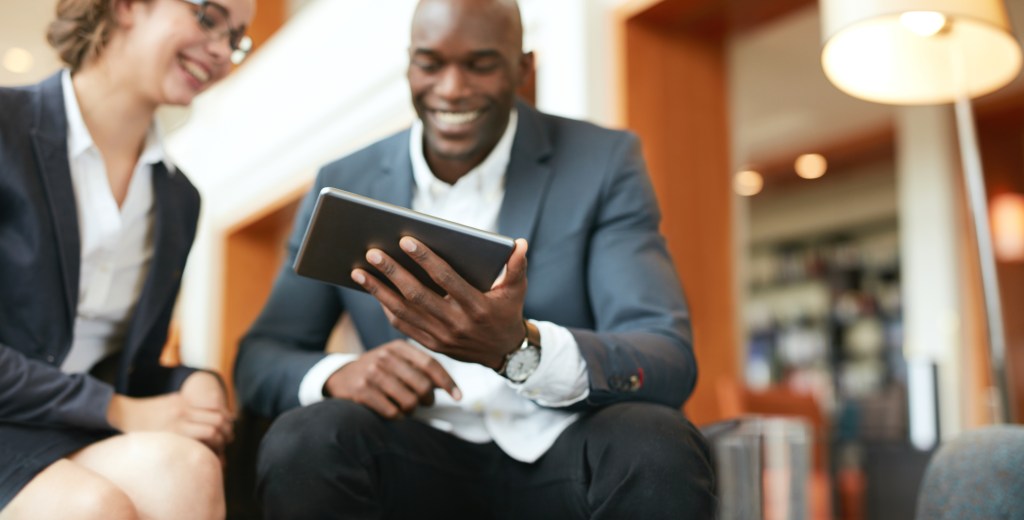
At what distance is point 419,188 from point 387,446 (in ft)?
1.62

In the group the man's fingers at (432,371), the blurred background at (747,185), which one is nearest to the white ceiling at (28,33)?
the blurred background at (747,185)

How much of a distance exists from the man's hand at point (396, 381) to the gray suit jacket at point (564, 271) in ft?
0.50

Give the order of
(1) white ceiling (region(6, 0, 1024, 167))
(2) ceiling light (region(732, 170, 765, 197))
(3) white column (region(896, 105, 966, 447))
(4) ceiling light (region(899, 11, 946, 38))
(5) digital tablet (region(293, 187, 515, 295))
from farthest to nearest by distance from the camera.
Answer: (2) ceiling light (region(732, 170, 765, 197)) < (3) white column (region(896, 105, 966, 447)) < (1) white ceiling (region(6, 0, 1024, 167)) < (4) ceiling light (region(899, 11, 946, 38)) < (5) digital tablet (region(293, 187, 515, 295))

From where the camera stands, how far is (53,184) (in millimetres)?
1485

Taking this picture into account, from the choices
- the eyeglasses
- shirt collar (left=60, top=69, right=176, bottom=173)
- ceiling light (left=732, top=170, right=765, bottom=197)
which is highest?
ceiling light (left=732, top=170, right=765, bottom=197)

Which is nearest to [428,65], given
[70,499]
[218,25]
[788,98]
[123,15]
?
[218,25]

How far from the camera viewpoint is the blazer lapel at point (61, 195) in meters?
1.47

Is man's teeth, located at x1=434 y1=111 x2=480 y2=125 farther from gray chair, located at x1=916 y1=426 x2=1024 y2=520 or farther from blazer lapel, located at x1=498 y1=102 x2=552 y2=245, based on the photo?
gray chair, located at x1=916 y1=426 x2=1024 y2=520

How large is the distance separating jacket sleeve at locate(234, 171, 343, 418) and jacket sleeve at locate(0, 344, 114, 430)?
0.25m

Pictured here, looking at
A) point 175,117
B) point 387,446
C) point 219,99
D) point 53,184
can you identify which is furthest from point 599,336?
point 219,99

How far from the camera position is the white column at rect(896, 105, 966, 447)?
558 cm

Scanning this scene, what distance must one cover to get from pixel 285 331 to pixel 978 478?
3.60 feet

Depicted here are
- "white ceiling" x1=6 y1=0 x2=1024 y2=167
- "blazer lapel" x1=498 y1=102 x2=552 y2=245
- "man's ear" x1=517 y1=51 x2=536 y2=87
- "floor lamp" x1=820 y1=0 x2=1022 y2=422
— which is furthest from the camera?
"white ceiling" x1=6 y1=0 x2=1024 y2=167

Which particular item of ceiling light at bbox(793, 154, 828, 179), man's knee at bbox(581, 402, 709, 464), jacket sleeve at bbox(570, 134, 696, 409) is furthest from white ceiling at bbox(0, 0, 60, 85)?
ceiling light at bbox(793, 154, 828, 179)
